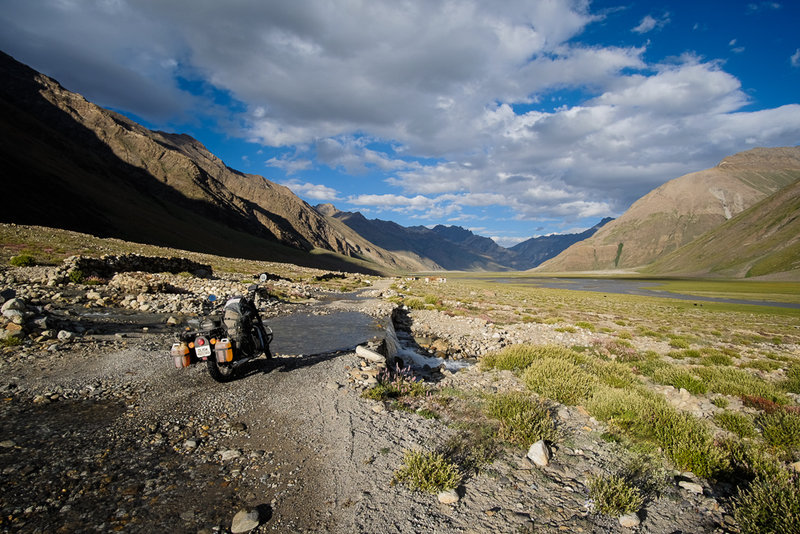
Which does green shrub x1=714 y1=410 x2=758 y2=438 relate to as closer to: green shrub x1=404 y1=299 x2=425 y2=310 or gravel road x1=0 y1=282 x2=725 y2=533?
gravel road x1=0 y1=282 x2=725 y2=533

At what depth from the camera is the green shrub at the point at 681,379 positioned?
12.1 metres

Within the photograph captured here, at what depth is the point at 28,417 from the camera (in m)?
6.60

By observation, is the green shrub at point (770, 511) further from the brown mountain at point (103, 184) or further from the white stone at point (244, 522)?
the brown mountain at point (103, 184)

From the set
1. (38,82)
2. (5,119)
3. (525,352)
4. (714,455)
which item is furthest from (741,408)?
(38,82)

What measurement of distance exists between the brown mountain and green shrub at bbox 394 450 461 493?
8820 centimetres

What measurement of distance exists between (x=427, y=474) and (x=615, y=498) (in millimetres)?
2898

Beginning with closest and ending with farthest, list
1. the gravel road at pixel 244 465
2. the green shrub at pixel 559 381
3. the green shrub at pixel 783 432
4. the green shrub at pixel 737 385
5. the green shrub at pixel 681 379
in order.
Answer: the gravel road at pixel 244 465 < the green shrub at pixel 783 432 < the green shrub at pixel 559 381 < the green shrub at pixel 737 385 < the green shrub at pixel 681 379

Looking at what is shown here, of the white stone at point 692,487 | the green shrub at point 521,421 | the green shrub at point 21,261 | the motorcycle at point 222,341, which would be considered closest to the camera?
the white stone at point 692,487

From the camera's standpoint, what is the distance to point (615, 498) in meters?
5.39

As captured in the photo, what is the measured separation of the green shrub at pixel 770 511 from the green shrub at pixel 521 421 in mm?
3077

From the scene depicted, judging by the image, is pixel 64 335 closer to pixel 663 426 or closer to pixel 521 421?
pixel 521 421

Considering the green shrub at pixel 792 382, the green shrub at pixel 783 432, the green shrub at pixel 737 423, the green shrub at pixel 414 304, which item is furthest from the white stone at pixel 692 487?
the green shrub at pixel 414 304

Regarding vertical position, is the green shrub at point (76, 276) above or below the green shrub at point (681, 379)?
above

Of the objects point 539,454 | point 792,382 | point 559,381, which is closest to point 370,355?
point 559,381
